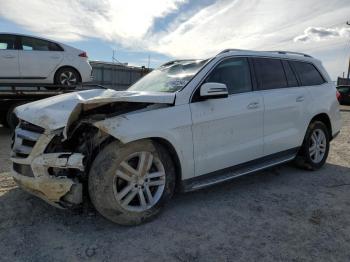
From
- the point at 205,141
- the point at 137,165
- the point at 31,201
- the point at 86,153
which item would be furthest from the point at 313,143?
the point at 31,201

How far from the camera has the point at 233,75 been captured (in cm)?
442

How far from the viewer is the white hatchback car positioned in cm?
800

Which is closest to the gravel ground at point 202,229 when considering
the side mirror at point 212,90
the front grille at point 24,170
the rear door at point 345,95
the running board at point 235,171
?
the running board at point 235,171

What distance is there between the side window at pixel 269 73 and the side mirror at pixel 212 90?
3.41 ft

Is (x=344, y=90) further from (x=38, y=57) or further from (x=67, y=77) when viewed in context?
(x=38, y=57)

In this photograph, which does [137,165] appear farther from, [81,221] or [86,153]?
[81,221]

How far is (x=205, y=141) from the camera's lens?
12.8ft

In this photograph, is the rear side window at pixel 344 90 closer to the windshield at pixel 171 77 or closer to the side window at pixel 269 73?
the side window at pixel 269 73

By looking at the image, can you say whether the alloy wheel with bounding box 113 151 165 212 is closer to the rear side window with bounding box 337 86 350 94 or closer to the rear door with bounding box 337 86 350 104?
the rear door with bounding box 337 86 350 104

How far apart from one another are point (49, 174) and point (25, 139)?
21.6 inches

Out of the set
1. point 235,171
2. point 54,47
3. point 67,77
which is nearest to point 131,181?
point 235,171

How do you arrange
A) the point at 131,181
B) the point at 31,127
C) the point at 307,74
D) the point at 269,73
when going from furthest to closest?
1. the point at 307,74
2. the point at 269,73
3. the point at 31,127
4. the point at 131,181

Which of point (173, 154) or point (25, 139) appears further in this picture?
point (173, 154)

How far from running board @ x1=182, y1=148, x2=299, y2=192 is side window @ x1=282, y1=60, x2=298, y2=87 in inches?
38.7
